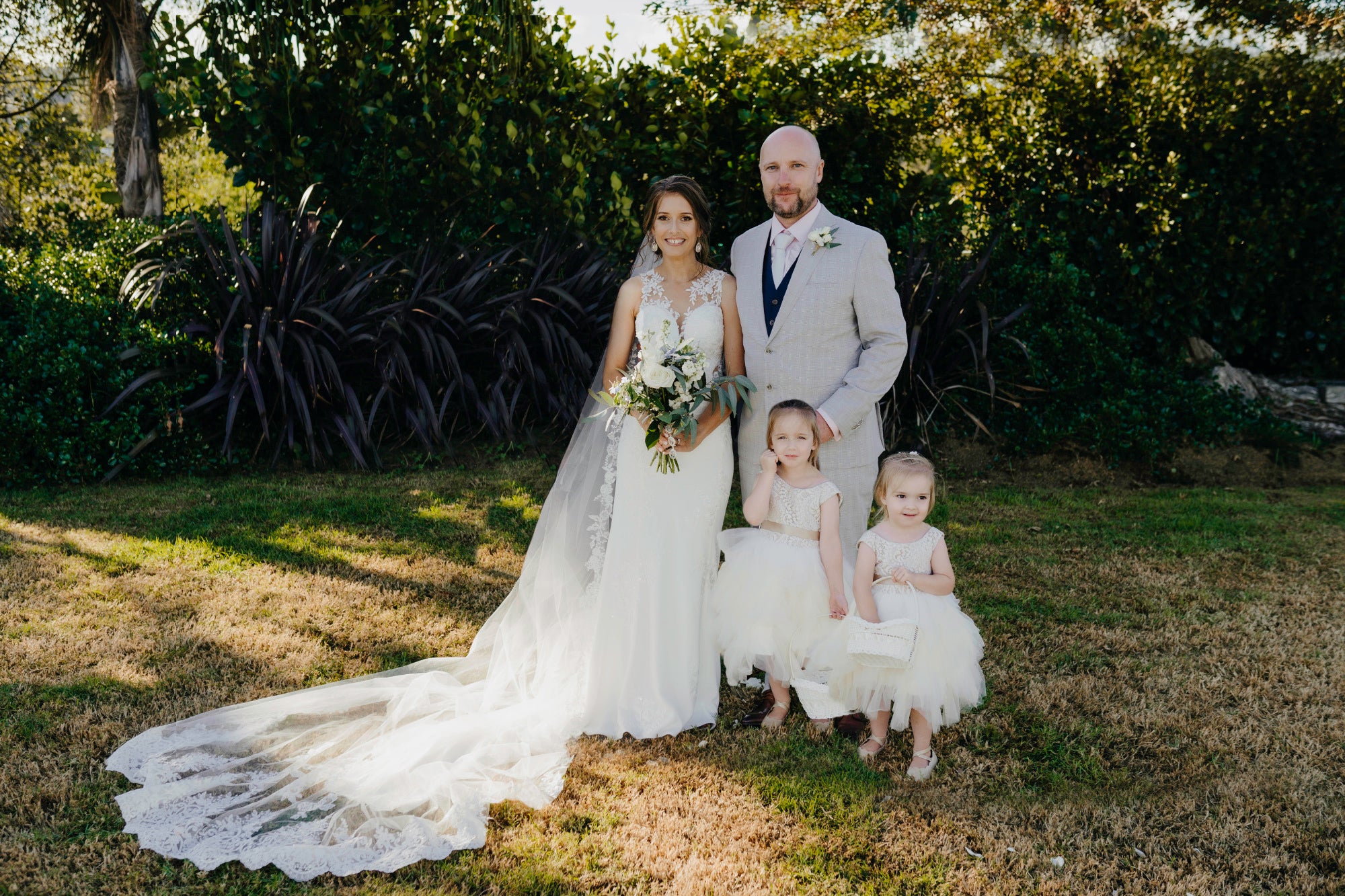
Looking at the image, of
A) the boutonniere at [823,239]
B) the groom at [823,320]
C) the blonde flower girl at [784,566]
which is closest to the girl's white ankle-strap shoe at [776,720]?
the blonde flower girl at [784,566]

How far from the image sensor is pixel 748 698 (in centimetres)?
373

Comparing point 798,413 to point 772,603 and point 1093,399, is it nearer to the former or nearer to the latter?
point 772,603

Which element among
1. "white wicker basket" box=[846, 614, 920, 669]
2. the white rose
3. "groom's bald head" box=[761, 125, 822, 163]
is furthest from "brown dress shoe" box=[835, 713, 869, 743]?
"groom's bald head" box=[761, 125, 822, 163]

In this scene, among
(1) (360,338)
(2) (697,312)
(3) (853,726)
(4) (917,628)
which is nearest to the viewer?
(4) (917,628)

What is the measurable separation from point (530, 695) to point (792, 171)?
2.25 meters

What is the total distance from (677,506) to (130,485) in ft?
14.6

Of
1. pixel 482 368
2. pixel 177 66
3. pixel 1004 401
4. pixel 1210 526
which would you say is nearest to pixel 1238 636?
pixel 1210 526

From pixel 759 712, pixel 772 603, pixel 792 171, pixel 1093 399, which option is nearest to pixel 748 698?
pixel 759 712

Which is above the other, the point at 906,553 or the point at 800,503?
the point at 800,503

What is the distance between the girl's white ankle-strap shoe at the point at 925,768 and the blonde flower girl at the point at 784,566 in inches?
14.3

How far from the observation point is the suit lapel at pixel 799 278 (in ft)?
11.7

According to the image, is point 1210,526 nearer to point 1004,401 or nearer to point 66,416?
point 1004,401

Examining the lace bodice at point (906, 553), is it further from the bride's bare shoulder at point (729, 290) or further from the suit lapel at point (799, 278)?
the bride's bare shoulder at point (729, 290)

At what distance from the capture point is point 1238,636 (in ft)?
14.2
